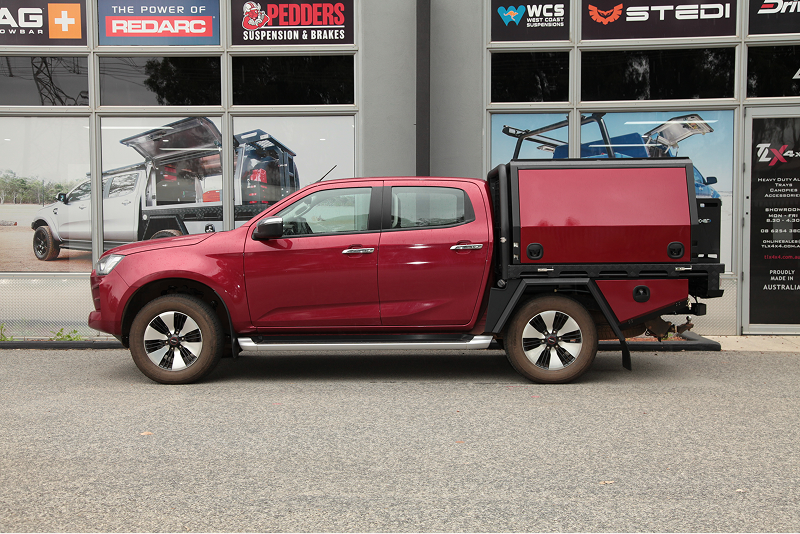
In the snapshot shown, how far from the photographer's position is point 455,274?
664 centimetres

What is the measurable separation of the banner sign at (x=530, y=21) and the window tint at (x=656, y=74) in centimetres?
57

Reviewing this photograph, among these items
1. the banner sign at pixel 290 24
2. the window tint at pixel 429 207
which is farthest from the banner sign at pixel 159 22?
the window tint at pixel 429 207

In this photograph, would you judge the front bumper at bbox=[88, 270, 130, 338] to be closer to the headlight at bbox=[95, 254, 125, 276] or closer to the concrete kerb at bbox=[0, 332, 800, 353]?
the headlight at bbox=[95, 254, 125, 276]

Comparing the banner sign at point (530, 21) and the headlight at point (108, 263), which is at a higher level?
the banner sign at point (530, 21)

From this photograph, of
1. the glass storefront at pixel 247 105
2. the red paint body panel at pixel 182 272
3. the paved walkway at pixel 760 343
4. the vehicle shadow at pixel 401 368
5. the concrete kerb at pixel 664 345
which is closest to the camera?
the red paint body panel at pixel 182 272

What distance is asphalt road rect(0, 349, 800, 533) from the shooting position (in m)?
3.53

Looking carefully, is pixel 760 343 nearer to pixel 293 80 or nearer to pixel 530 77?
pixel 530 77

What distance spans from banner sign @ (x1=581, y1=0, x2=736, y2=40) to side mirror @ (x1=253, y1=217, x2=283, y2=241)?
6.16 meters

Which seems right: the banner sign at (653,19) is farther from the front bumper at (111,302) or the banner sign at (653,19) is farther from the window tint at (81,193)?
the window tint at (81,193)

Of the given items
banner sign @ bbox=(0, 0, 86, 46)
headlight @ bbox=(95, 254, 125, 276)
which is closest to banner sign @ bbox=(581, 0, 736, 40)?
headlight @ bbox=(95, 254, 125, 276)

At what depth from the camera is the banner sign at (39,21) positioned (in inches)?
408

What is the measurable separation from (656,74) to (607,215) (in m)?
4.69

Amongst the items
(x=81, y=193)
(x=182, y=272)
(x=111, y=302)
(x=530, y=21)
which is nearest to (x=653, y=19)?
(x=530, y=21)

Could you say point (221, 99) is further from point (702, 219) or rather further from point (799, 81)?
point (799, 81)
